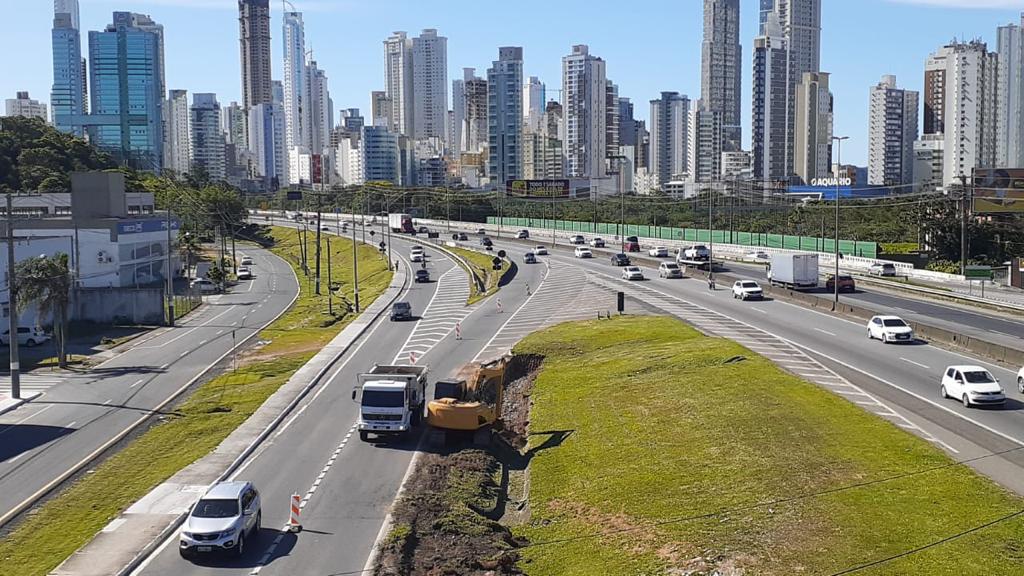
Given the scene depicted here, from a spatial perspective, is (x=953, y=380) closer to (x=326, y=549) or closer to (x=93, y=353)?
(x=326, y=549)

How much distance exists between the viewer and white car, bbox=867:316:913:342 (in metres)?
49.0

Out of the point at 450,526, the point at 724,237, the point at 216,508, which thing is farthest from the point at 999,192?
the point at 216,508

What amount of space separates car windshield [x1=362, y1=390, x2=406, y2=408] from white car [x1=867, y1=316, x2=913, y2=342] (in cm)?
2438

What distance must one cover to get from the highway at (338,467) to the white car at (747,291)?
10.0 meters

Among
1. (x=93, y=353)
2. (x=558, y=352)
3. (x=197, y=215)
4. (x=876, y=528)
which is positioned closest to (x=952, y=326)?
(x=558, y=352)

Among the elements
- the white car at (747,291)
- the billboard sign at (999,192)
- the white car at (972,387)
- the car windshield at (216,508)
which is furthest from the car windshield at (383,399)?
the billboard sign at (999,192)

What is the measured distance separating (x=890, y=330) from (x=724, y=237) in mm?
72241

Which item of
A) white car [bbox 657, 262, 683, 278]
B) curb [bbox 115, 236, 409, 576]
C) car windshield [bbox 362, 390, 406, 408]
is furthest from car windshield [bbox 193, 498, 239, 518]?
white car [bbox 657, 262, 683, 278]

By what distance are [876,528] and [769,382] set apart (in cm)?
1619

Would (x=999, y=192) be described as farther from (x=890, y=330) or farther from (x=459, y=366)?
(x=459, y=366)

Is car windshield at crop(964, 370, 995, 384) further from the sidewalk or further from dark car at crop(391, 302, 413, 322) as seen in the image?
dark car at crop(391, 302, 413, 322)

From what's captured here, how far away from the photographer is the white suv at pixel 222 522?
78.1ft

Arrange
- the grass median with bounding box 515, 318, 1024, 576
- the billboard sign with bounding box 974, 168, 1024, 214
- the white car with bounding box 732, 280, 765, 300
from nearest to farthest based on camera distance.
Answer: the grass median with bounding box 515, 318, 1024, 576 → the white car with bounding box 732, 280, 765, 300 → the billboard sign with bounding box 974, 168, 1024, 214

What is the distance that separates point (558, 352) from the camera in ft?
171
